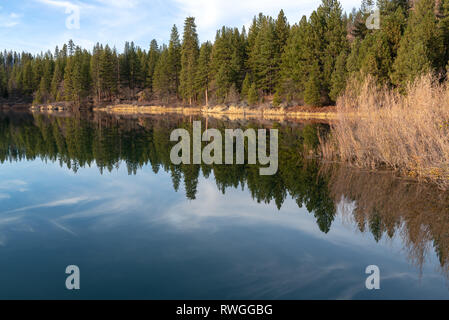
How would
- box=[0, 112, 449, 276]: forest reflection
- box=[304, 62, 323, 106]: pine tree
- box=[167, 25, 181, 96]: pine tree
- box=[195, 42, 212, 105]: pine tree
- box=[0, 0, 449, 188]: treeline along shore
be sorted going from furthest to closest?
box=[167, 25, 181, 96]: pine tree, box=[195, 42, 212, 105]: pine tree, box=[304, 62, 323, 106]: pine tree, box=[0, 0, 449, 188]: treeline along shore, box=[0, 112, 449, 276]: forest reflection

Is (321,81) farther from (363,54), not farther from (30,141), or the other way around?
(30,141)

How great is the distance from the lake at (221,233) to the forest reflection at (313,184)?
0.05 metres

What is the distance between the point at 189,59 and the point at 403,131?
59090mm

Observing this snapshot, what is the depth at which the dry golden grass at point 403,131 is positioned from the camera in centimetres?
1150

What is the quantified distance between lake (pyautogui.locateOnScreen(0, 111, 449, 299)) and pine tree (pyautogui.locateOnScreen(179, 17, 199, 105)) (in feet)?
176

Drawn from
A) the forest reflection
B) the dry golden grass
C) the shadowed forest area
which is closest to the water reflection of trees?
the forest reflection

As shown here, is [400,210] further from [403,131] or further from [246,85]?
[246,85]

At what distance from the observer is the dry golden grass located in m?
11.5

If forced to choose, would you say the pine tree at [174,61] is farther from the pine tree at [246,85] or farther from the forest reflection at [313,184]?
the forest reflection at [313,184]

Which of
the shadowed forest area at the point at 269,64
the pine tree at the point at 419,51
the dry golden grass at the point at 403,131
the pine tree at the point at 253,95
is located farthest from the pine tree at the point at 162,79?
the dry golden grass at the point at 403,131

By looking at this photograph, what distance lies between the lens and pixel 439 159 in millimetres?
11633

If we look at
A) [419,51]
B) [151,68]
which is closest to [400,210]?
[419,51]

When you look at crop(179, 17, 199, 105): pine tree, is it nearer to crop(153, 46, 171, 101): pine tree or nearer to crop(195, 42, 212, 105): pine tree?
crop(195, 42, 212, 105): pine tree

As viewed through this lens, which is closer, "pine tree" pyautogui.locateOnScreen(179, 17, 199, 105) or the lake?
the lake
